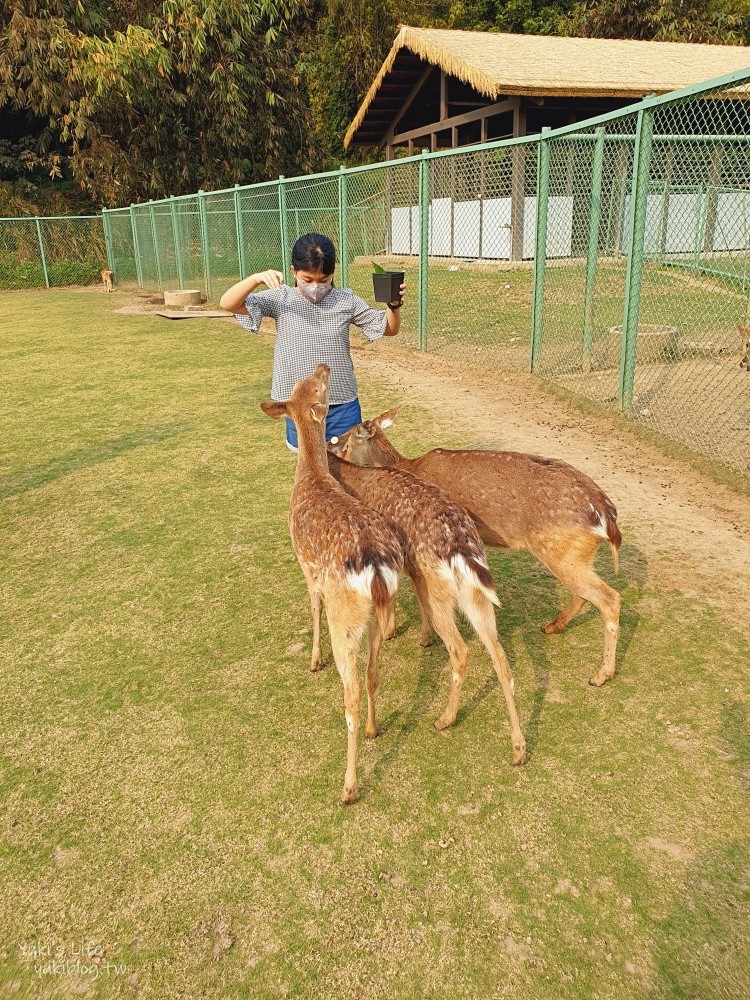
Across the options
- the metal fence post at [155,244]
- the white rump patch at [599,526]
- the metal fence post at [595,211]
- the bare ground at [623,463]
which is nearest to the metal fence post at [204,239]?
the metal fence post at [155,244]

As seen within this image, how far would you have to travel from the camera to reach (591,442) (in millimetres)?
6566

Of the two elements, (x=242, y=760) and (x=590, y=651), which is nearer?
(x=242, y=760)

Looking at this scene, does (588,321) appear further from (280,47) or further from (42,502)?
(280,47)

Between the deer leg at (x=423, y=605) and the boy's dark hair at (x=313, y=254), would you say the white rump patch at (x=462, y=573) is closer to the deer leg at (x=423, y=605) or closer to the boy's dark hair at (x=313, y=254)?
the deer leg at (x=423, y=605)

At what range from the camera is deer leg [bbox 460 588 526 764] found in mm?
2854

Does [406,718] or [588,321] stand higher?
[588,321]

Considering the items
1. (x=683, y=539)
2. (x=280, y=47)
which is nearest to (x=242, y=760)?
(x=683, y=539)

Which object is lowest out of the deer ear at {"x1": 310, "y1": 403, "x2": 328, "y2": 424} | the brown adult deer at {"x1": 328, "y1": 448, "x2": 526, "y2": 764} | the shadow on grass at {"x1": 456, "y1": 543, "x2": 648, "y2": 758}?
the shadow on grass at {"x1": 456, "y1": 543, "x2": 648, "y2": 758}

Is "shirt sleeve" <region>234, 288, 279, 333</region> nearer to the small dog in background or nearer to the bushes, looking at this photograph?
the small dog in background

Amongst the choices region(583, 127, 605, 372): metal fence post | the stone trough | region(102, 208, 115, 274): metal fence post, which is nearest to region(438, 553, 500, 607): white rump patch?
region(583, 127, 605, 372): metal fence post

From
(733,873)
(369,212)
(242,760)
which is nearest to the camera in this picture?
(733,873)

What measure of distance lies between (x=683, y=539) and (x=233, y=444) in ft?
12.9

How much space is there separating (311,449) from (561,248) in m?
14.7

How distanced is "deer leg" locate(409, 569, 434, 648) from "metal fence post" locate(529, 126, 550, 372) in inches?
212
